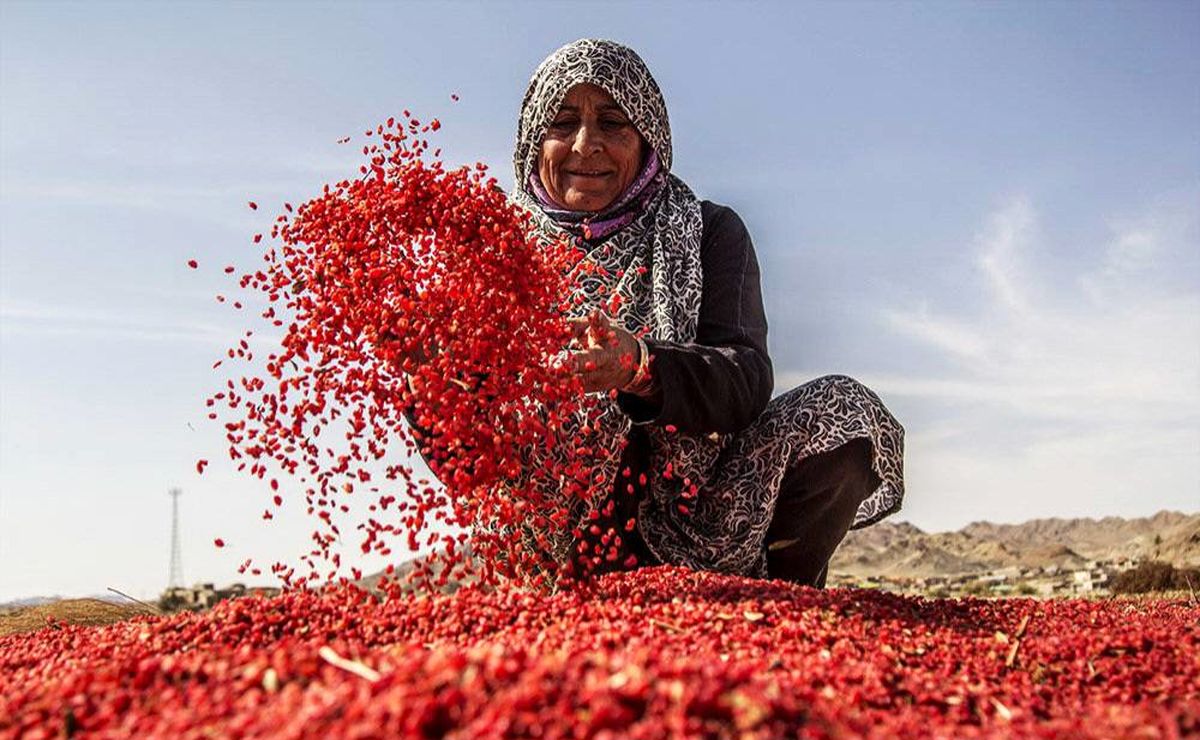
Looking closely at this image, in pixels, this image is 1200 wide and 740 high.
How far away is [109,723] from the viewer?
7.59 ft

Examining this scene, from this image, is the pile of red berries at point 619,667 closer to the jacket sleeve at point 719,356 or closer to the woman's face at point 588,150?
the jacket sleeve at point 719,356

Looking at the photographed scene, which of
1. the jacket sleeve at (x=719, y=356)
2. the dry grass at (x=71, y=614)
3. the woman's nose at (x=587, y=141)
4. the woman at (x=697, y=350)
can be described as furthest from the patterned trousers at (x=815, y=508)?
the dry grass at (x=71, y=614)

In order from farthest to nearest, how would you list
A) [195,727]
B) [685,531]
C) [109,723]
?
[685,531] → [109,723] → [195,727]

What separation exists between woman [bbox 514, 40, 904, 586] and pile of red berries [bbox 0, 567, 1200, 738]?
0.60m

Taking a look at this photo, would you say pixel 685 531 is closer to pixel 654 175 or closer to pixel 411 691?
pixel 654 175

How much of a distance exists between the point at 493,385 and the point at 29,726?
6.31 ft

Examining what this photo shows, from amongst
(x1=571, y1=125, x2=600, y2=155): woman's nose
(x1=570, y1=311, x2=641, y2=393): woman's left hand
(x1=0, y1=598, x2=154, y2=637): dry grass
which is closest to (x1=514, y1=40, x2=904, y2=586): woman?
(x1=571, y1=125, x2=600, y2=155): woman's nose

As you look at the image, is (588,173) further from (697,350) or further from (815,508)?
(815,508)

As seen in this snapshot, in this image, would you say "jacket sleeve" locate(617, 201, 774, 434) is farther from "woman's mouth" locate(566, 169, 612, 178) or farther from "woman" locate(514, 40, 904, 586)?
"woman's mouth" locate(566, 169, 612, 178)

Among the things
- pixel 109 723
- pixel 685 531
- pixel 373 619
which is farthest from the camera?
pixel 685 531

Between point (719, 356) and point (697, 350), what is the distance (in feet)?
0.37

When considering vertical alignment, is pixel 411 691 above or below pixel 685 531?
below

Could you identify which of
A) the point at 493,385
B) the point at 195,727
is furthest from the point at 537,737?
the point at 493,385

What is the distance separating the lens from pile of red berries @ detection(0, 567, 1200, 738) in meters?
2.03
